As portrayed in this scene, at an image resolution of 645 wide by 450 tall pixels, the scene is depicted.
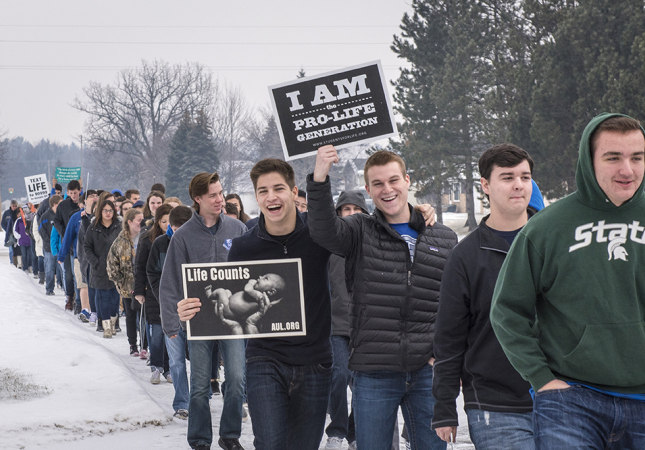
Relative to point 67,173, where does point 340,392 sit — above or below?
below

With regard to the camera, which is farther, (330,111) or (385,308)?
(330,111)

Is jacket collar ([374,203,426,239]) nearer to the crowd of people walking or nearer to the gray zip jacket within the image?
the crowd of people walking

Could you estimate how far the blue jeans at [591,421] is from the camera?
2869mm

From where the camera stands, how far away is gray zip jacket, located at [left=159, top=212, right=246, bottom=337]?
642 cm

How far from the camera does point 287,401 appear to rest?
13.8ft

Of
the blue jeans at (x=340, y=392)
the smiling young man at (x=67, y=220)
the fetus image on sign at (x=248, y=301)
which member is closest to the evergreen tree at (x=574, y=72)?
the smiling young man at (x=67, y=220)

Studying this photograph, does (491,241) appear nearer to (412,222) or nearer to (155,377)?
(412,222)

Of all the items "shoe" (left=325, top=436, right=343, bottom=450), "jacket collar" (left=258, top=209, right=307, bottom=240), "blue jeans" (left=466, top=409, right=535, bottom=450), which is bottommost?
"shoe" (left=325, top=436, right=343, bottom=450)

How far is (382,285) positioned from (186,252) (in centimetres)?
269

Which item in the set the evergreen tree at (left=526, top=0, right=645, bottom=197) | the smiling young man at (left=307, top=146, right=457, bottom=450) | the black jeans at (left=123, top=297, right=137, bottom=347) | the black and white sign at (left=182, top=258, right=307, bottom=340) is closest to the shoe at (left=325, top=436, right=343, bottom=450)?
the black and white sign at (left=182, top=258, right=307, bottom=340)

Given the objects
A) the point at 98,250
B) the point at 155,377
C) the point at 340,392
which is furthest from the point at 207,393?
the point at 98,250

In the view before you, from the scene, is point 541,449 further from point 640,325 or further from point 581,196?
point 581,196

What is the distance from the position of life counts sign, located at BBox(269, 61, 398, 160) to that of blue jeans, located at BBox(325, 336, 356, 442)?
234 cm

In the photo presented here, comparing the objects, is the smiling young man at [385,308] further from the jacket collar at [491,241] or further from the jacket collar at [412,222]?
the jacket collar at [491,241]
